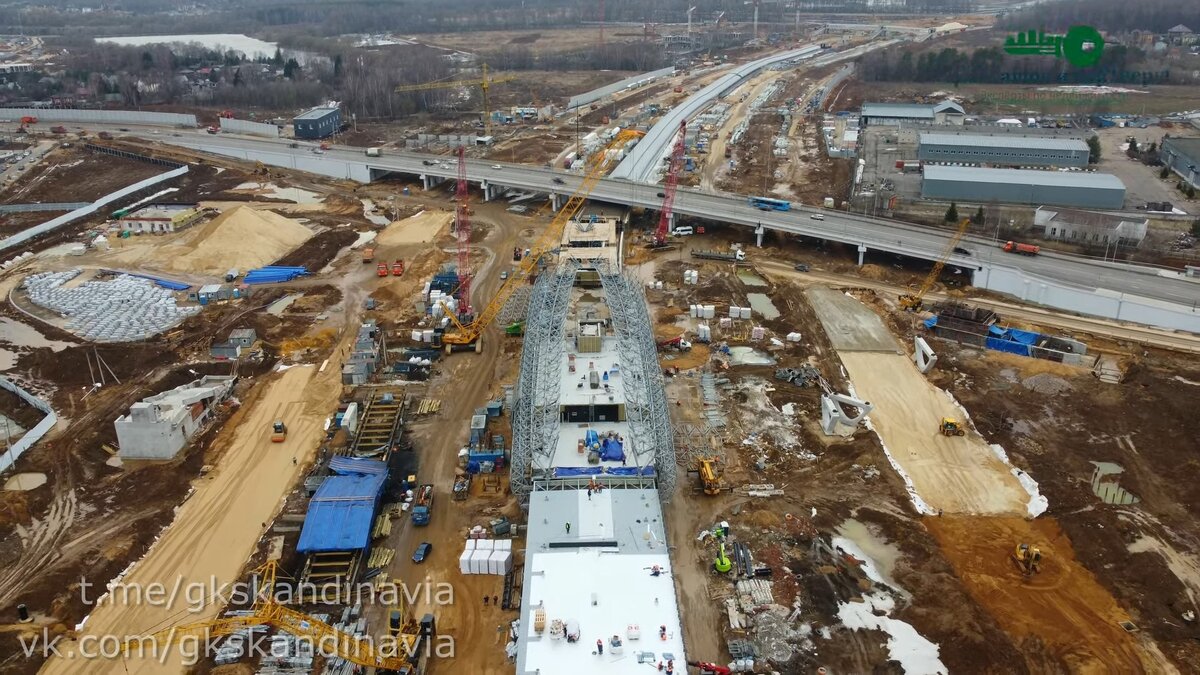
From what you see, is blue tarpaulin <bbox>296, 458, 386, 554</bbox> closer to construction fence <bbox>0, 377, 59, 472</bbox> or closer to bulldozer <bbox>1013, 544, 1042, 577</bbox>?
construction fence <bbox>0, 377, 59, 472</bbox>

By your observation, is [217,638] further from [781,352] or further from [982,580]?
[781,352]

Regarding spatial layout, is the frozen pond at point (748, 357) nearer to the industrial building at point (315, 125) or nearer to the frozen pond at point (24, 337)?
the frozen pond at point (24, 337)

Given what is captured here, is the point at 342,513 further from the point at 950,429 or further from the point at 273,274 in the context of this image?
the point at 273,274

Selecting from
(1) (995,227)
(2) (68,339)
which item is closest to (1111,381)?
(1) (995,227)

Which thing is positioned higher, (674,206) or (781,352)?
(674,206)

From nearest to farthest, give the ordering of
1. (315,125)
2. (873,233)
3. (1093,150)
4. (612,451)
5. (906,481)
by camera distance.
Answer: (612,451) → (906,481) → (873,233) → (1093,150) → (315,125)

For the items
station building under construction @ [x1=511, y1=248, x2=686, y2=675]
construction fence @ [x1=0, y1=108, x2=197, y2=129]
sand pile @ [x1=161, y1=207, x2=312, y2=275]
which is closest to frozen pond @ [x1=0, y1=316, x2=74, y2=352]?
sand pile @ [x1=161, y1=207, x2=312, y2=275]

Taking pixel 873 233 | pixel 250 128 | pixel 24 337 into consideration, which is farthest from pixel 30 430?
pixel 250 128

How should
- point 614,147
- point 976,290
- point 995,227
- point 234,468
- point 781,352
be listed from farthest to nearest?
point 614,147 < point 995,227 < point 976,290 < point 781,352 < point 234,468
